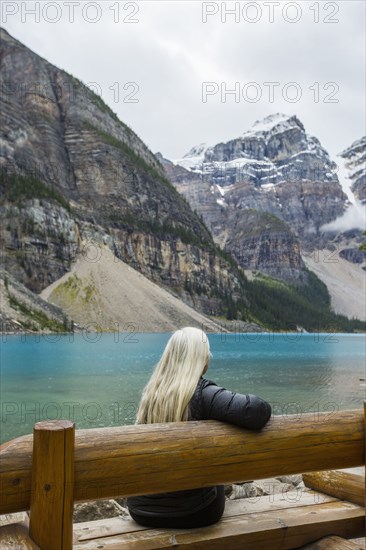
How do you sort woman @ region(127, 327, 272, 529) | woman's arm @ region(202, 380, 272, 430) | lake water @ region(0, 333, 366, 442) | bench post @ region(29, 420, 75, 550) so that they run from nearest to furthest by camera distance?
1. bench post @ region(29, 420, 75, 550)
2. woman's arm @ region(202, 380, 272, 430)
3. woman @ region(127, 327, 272, 529)
4. lake water @ region(0, 333, 366, 442)

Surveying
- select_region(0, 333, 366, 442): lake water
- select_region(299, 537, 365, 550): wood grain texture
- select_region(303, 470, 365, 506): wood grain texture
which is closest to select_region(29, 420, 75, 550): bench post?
select_region(299, 537, 365, 550): wood grain texture

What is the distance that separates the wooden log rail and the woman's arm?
8 cm

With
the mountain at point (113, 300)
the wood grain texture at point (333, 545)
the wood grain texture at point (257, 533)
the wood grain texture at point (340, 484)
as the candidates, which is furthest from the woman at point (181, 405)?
the mountain at point (113, 300)

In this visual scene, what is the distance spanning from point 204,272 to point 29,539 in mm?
195475

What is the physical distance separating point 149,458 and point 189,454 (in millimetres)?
312

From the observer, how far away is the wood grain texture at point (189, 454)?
342 centimetres

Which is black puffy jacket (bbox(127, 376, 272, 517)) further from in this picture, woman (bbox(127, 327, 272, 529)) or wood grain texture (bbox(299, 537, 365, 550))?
wood grain texture (bbox(299, 537, 365, 550))

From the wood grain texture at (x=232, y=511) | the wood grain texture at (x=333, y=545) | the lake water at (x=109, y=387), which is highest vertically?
the wood grain texture at (x=232, y=511)

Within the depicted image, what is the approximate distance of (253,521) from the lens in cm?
470

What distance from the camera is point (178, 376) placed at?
14.6 feet

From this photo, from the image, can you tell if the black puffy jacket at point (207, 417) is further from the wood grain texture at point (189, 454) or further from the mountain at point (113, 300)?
the mountain at point (113, 300)

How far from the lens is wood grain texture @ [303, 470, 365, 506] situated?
5.18 meters

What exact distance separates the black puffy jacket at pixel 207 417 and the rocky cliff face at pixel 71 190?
5364 inches

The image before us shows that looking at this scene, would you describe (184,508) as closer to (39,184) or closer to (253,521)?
(253,521)
